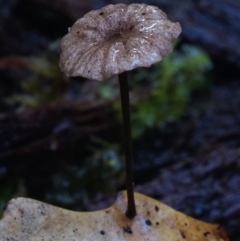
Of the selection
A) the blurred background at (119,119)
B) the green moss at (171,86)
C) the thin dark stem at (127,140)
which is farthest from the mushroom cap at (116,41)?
the green moss at (171,86)

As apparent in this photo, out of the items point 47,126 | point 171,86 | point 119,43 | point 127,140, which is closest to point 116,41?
point 119,43

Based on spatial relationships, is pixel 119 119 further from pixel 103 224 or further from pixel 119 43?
pixel 119 43

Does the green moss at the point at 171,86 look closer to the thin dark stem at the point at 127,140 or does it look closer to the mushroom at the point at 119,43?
the thin dark stem at the point at 127,140

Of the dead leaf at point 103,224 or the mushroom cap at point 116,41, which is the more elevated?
the mushroom cap at point 116,41

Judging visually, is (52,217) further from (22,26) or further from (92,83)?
(22,26)

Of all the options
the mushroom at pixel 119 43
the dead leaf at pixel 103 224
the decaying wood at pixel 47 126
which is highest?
the mushroom at pixel 119 43

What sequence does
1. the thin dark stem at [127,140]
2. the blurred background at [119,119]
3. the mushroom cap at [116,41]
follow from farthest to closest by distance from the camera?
the blurred background at [119,119], the thin dark stem at [127,140], the mushroom cap at [116,41]

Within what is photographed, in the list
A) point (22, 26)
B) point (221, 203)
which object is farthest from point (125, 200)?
point (22, 26)
